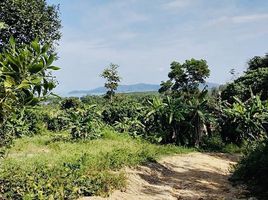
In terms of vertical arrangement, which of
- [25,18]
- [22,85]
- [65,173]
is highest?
[25,18]

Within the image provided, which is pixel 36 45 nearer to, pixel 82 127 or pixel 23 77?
pixel 23 77

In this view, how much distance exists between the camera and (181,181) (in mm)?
11141

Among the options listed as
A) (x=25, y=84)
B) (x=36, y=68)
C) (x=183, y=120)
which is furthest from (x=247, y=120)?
(x=25, y=84)

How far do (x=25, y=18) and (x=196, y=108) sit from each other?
31.2 ft

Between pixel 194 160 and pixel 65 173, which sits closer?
pixel 65 173

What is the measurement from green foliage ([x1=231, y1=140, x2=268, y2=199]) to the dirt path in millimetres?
334

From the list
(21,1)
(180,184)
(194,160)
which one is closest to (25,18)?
(21,1)

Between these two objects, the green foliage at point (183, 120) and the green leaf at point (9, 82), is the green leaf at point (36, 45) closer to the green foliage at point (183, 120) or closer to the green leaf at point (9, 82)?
the green leaf at point (9, 82)

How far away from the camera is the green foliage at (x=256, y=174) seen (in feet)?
29.6

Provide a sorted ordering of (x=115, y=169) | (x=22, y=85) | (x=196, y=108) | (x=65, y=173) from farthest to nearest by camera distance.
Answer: (x=196, y=108), (x=115, y=169), (x=65, y=173), (x=22, y=85)

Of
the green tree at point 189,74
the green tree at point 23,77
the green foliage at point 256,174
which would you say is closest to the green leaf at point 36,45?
the green tree at point 23,77

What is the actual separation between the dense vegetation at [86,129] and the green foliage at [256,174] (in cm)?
3

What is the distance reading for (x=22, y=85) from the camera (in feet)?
14.9

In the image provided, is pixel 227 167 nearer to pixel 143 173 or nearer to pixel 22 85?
pixel 143 173
